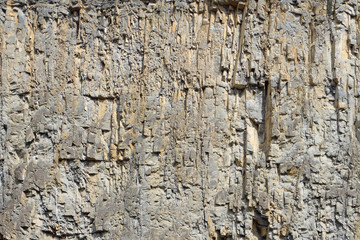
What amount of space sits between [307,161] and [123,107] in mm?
1591

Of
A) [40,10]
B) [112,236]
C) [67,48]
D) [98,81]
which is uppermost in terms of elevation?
[40,10]

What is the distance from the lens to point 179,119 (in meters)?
4.20

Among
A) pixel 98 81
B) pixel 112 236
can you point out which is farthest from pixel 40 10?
pixel 112 236

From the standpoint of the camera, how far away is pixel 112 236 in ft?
13.5

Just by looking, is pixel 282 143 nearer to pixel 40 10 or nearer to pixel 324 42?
pixel 324 42

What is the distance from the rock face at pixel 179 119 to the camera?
4.05 m

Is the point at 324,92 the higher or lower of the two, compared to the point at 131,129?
higher

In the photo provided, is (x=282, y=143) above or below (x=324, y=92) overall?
below

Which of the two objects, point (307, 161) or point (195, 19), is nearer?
point (307, 161)

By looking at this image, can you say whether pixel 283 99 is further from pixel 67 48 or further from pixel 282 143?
pixel 67 48

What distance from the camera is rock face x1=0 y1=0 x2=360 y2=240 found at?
13.3ft

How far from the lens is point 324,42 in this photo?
4.21 meters

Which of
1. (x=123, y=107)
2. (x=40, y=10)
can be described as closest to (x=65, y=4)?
(x=40, y=10)

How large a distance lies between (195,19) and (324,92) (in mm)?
1257
